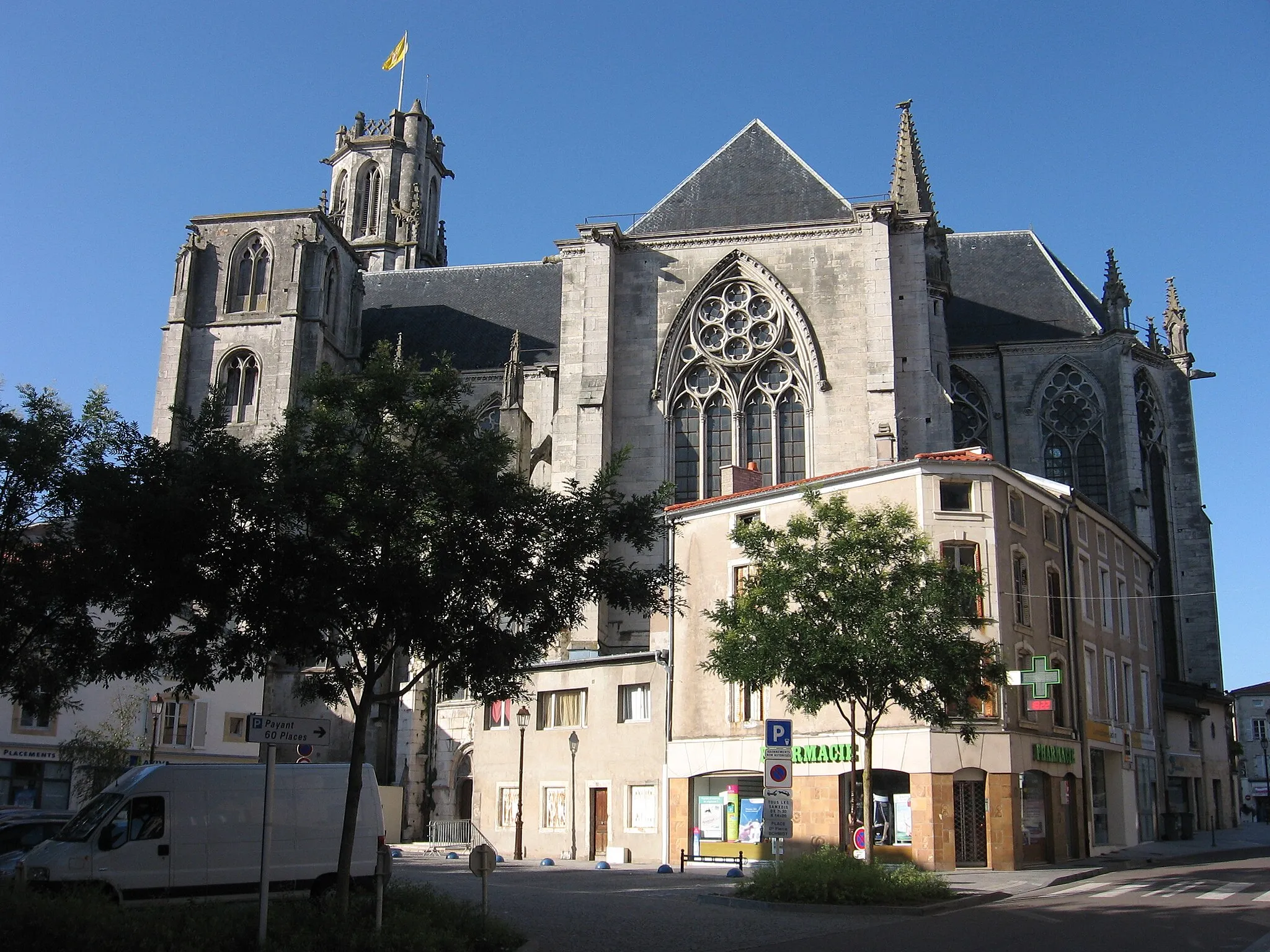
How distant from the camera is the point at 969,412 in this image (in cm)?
4156

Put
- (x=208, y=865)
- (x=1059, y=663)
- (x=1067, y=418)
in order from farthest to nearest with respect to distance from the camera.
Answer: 1. (x=1067, y=418)
2. (x=1059, y=663)
3. (x=208, y=865)

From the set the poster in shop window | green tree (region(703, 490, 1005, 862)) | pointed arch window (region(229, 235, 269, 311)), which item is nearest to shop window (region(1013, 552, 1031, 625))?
green tree (region(703, 490, 1005, 862))

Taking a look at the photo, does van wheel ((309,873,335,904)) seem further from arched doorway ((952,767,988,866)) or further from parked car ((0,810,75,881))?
arched doorway ((952,767,988,866))

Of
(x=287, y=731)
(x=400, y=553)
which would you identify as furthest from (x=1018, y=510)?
(x=287, y=731)

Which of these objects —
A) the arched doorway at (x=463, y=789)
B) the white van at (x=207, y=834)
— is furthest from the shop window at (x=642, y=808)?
the white van at (x=207, y=834)

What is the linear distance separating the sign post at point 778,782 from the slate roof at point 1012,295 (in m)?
28.1

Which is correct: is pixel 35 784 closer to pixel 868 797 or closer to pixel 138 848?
pixel 138 848

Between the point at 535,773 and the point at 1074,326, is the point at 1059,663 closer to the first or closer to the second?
the point at 535,773

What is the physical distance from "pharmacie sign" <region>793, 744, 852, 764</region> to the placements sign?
8.09 metres

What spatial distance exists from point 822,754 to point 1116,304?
22408 millimetres

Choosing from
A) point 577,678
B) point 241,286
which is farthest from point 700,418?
point 241,286

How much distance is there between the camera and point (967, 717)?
62.8ft

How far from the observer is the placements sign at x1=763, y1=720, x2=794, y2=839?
1571 cm

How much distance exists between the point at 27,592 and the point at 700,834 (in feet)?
54.4
